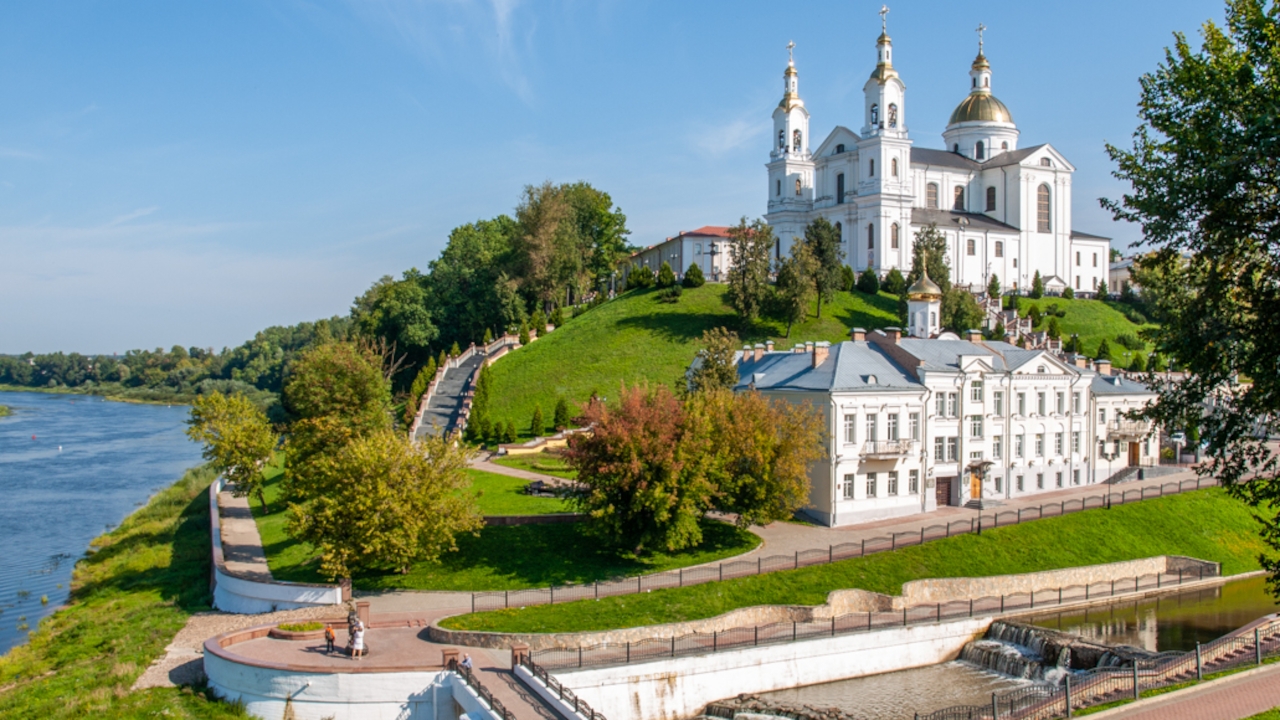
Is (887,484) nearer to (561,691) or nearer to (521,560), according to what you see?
(521,560)

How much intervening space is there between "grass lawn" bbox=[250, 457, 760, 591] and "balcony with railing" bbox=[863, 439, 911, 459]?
6.59m

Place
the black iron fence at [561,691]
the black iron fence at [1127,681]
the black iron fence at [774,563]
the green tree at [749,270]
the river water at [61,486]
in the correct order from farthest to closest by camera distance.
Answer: the green tree at [749,270] < the river water at [61,486] < the black iron fence at [774,563] < the black iron fence at [1127,681] < the black iron fence at [561,691]

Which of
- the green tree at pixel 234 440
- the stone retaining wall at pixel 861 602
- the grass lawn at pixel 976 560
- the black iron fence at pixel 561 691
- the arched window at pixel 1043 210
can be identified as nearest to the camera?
the black iron fence at pixel 561 691

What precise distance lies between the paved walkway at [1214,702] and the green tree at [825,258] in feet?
164

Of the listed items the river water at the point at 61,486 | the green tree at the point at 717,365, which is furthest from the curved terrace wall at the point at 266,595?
the green tree at the point at 717,365

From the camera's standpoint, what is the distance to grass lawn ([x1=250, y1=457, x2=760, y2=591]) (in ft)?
100

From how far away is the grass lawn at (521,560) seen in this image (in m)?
30.6

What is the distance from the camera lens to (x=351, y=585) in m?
29.8

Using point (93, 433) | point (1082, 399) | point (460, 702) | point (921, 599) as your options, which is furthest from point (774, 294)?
point (93, 433)

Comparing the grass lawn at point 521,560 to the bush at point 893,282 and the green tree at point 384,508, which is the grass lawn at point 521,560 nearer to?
the green tree at point 384,508

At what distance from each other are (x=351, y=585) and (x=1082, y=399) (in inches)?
1373

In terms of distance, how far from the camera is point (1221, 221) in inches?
674

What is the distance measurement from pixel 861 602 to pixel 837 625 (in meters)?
2.28

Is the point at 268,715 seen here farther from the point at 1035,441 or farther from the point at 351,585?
the point at 1035,441
